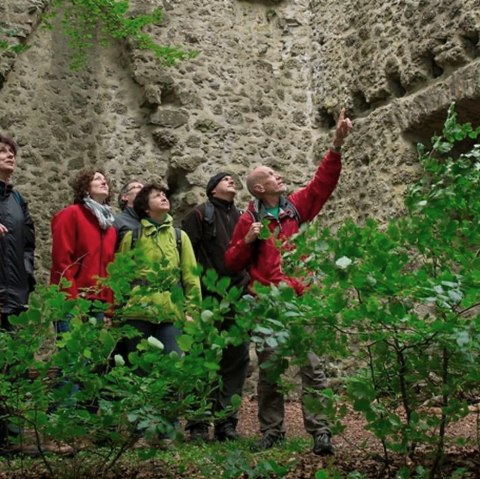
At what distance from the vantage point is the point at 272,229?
468 cm

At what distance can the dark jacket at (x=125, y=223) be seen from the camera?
5195 mm

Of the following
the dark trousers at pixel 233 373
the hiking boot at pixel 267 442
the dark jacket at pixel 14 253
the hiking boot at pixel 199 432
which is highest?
the dark jacket at pixel 14 253

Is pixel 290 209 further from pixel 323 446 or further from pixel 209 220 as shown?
pixel 323 446

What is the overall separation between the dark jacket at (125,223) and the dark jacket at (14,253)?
1.82 feet

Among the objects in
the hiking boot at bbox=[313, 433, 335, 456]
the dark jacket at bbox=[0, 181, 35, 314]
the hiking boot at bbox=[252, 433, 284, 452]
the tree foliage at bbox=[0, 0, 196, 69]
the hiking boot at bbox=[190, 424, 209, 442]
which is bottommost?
the hiking boot at bbox=[190, 424, 209, 442]

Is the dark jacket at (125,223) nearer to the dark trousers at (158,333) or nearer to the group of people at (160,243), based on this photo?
the group of people at (160,243)

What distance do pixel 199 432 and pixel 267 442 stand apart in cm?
69

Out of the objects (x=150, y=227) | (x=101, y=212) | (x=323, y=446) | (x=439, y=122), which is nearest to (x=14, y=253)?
(x=101, y=212)

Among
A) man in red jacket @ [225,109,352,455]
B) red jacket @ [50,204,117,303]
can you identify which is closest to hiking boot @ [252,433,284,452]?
man in red jacket @ [225,109,352,455]

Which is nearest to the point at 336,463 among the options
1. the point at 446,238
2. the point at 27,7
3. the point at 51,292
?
the point at 446,238

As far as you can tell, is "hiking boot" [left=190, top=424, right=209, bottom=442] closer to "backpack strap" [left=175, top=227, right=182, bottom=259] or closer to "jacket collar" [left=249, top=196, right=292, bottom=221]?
"backpack strap" [left=175, top=227, right=182, bottom=259]

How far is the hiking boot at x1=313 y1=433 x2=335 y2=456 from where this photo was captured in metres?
4.13

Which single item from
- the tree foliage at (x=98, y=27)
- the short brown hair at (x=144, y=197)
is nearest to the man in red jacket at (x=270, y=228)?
the short brown hair at (x=144, y=197)

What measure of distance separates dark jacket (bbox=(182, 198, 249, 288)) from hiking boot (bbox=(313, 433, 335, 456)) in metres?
1.60
